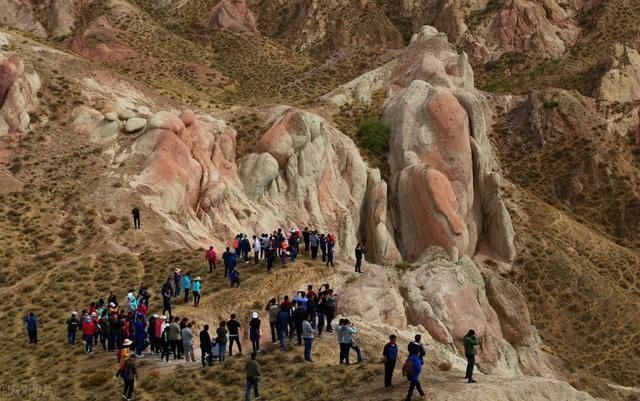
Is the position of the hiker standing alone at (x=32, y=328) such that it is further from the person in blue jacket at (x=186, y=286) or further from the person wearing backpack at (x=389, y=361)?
the person wearing backpack at (x=389, y=361)

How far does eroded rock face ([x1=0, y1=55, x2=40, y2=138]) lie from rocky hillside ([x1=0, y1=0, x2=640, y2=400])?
0.54 ft

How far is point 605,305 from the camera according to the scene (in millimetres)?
69438

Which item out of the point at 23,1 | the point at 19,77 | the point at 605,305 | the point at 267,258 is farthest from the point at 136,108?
the point at 23,1

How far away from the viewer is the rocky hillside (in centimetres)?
4275

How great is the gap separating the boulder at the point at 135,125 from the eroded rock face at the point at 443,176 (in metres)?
24.0

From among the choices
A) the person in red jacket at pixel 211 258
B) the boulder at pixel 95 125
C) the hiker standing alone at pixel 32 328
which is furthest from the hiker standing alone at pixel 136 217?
the hiker standing alone at pixel 32 328

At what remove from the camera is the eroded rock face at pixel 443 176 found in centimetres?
6700

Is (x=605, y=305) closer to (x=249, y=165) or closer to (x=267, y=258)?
(x=249, y=165)

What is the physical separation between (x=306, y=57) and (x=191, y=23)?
18768 millimetres

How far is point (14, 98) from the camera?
195ft

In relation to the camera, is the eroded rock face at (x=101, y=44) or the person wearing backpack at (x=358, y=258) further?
the eroded rock face at (x=101, y=44)

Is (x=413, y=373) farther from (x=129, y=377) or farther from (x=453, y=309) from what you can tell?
(x=453, y=309)

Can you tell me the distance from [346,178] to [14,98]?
29270 mm

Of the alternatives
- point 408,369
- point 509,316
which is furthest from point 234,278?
point 509,316
